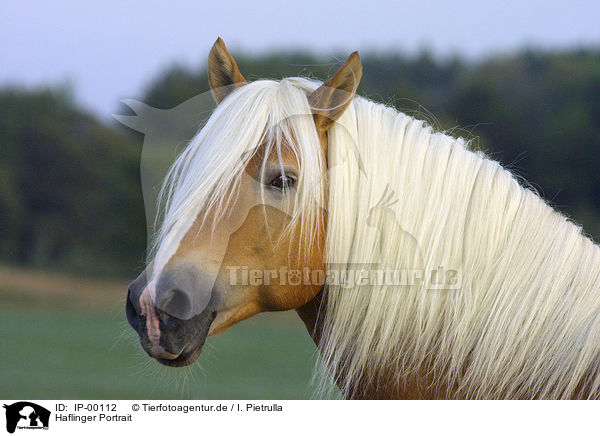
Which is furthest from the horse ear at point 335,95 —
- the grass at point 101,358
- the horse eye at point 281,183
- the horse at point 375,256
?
the grass at point 101,358

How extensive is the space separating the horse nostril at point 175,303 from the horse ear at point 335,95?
2.68ft

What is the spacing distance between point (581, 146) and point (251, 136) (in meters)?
21.6

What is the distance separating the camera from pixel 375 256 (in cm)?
215

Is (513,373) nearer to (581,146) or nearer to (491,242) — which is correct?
(491,242)

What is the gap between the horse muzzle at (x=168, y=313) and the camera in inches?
77.4

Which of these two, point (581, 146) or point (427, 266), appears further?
point (581, 146)

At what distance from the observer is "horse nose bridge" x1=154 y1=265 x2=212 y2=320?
77.3 inches

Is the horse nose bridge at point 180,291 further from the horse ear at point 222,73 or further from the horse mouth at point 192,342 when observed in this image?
the horse ear at point 222,73

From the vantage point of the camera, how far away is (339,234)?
215 centimetres

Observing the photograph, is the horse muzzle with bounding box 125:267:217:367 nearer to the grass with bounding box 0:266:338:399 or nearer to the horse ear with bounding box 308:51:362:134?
the horse ear with bounding box 308:51:362:134

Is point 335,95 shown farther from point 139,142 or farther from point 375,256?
point 139,142

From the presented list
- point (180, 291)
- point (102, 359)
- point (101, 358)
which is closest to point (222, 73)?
point (180, 291)

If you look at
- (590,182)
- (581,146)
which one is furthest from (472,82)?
(590,182)

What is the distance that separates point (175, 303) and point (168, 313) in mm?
45
